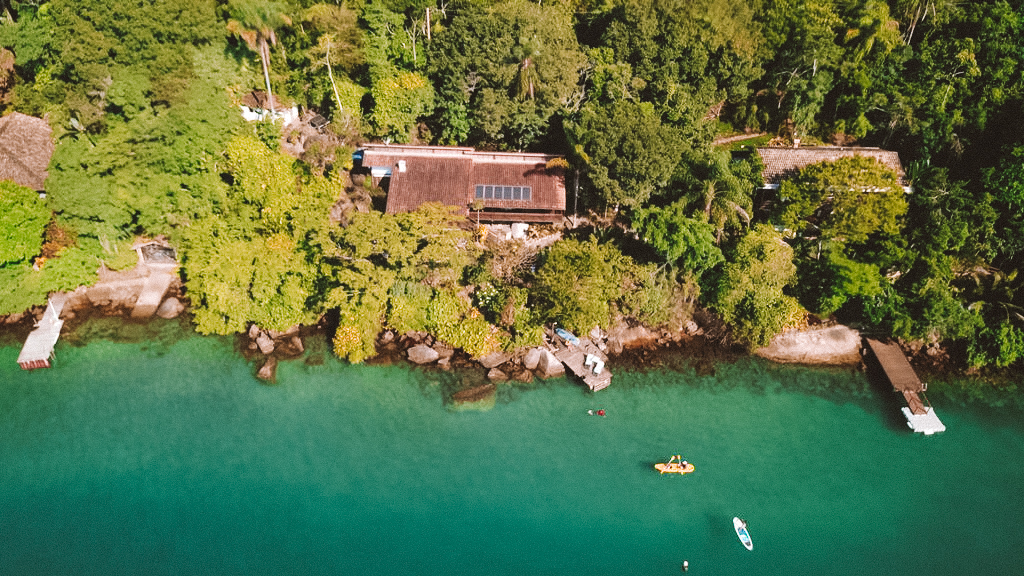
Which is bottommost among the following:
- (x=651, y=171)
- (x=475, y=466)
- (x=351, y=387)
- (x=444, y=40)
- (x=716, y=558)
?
(x=716, y=558)

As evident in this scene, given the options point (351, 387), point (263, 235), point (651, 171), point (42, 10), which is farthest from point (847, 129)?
point (42, 10)

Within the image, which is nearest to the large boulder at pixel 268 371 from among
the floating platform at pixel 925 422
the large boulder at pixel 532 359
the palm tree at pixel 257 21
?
the large boulder at pixel 532 359

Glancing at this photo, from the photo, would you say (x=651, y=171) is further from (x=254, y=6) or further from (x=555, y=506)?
(x=254, y=6)

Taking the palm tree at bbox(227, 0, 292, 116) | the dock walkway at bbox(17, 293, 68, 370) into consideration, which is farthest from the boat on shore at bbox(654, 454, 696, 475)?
the palm tree at bbox(227, 0, 292, 116)

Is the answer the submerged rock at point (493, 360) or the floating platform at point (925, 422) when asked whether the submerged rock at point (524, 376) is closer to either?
the submerged rock at point (493, 360)

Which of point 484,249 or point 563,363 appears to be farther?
point 484,249

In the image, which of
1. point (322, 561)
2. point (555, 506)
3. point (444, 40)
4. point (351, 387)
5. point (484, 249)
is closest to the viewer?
point (322, 561)

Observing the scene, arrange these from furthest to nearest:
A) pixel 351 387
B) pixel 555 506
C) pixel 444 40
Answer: pixel 444 40, pixel 351 387, pixel 555 506

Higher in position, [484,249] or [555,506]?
[484,249]
